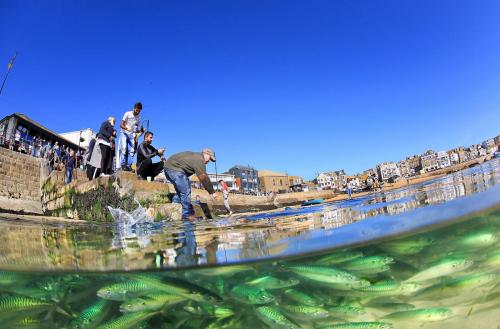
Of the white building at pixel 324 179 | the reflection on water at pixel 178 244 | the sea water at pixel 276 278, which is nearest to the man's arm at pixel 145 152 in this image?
the reflection on water at pixel 178 244

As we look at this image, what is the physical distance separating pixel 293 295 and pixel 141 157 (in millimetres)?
8250

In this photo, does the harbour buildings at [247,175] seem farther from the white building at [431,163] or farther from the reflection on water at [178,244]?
the reflection on water at [178,244]

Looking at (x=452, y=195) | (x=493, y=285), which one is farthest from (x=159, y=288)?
(x=452, y=195)

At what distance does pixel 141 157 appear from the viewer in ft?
32.4

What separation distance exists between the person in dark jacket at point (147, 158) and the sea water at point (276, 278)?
255 inches

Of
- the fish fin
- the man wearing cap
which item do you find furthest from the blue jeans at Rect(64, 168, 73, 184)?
the fish fin

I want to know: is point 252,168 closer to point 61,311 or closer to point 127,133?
point 127,133

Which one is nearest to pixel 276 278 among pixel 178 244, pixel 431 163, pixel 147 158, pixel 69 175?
pixel 178 244

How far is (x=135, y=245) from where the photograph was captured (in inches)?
119

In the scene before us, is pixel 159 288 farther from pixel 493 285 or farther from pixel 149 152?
pixel 149 152

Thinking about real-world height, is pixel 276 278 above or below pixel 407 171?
below

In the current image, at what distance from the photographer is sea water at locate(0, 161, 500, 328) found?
2232 millimetres

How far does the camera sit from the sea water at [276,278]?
223 cm

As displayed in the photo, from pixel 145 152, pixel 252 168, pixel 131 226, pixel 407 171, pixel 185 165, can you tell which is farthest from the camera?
pixel 252 168
